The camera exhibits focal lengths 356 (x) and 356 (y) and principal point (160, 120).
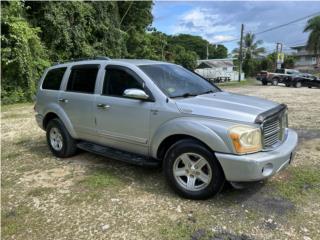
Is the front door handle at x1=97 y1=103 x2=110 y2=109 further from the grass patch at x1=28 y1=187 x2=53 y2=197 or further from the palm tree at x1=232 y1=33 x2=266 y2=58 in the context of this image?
the palm tree at x1=232 y1=33 x2=266 y2=58

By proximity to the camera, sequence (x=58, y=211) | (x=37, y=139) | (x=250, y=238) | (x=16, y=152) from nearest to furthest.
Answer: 1. (x=250, y=238)
2. (x=58, y=211)
3. (x=16, y=152)
4. (x=37, y=139)

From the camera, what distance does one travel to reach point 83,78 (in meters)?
6.08

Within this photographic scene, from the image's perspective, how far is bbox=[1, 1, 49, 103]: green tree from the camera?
54.3 ft

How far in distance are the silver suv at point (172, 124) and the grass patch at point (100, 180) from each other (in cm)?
35

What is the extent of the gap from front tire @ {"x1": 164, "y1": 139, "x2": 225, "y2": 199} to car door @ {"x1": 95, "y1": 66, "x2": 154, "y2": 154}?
59 centimetres

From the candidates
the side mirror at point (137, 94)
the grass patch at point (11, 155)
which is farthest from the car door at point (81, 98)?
the grass patch at point (11, 155)

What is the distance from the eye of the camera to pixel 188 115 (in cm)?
450

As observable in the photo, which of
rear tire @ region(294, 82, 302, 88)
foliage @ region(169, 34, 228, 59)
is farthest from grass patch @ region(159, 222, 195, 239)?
foliage @ region(169, 34, 228, 59)

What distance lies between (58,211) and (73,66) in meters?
2.85

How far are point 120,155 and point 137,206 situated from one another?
110 cm

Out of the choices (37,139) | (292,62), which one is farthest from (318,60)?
(37,139)

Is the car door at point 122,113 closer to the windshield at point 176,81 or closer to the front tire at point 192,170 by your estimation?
the windshield at point 176,81

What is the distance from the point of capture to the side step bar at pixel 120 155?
4961 millimetres

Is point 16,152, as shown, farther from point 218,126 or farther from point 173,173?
point 218,126
